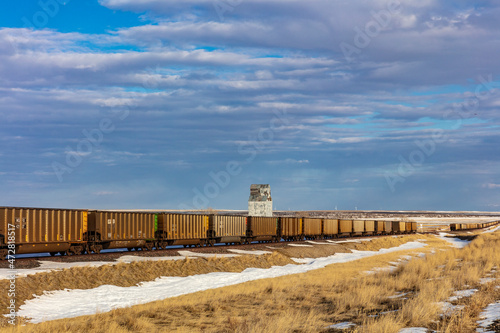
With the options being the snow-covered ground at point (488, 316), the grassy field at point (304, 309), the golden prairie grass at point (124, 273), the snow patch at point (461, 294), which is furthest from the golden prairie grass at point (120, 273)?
the snow-covered ground at point (488, 316)

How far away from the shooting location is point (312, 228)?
63969 mm

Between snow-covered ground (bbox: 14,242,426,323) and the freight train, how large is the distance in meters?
7.22

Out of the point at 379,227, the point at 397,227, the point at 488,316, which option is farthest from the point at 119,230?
the point at 397,227

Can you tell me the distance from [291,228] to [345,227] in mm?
19025

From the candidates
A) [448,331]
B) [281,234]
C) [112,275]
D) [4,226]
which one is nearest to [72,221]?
[4,226]

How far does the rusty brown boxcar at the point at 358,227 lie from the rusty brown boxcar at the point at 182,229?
3915 centimetres

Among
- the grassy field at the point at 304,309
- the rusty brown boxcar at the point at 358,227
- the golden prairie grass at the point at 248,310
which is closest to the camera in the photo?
the grassy field at the point at 304,309

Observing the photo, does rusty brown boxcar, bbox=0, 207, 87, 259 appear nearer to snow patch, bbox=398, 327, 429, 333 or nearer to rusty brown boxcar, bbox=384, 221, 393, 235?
snow patch, bbox=398, 327, 429, 333

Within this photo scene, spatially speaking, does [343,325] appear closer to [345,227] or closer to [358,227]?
[345,227]

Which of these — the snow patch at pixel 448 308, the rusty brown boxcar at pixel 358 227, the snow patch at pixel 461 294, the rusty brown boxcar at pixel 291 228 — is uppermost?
the snow patch at pixel 448 308

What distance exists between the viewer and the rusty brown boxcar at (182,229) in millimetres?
38125

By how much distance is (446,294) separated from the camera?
16141mm

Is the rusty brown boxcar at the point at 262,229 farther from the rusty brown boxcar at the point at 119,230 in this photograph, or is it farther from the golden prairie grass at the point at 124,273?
the rusty brown boxcar at the point at 119,230

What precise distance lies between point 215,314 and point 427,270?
44.0ft
